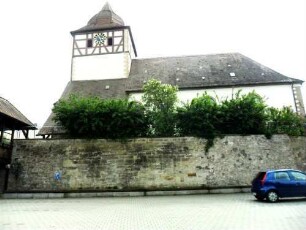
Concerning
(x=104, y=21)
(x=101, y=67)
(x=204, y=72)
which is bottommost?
(x=204, y=72)

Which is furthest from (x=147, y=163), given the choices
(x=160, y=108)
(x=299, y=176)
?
(x=299, y=176)

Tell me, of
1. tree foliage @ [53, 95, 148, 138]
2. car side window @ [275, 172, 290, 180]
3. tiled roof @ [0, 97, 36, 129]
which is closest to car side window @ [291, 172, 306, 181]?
car side window @ [275, 172, 290, 180]

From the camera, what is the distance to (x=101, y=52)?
94.3 feet

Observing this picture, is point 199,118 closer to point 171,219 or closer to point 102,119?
point 102,119

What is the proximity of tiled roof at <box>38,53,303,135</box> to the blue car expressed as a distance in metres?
14.0

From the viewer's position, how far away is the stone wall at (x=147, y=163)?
16.0m

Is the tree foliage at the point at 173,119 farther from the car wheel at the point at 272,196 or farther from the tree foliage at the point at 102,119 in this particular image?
the car wheel at the point at 272,196

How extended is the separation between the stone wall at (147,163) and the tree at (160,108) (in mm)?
864

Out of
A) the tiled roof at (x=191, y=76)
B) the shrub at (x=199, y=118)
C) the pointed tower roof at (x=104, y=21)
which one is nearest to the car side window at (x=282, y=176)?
the shrub at (x=199, y=118)

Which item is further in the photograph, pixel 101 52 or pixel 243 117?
pixel 101 52

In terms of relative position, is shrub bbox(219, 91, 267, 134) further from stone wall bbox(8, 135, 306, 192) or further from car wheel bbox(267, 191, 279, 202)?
car wheel bbox(267, 191, 279, 202)

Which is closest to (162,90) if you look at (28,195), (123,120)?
(123,120)

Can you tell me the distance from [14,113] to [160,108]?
340 inches

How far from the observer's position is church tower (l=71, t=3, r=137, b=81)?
2806 cm
